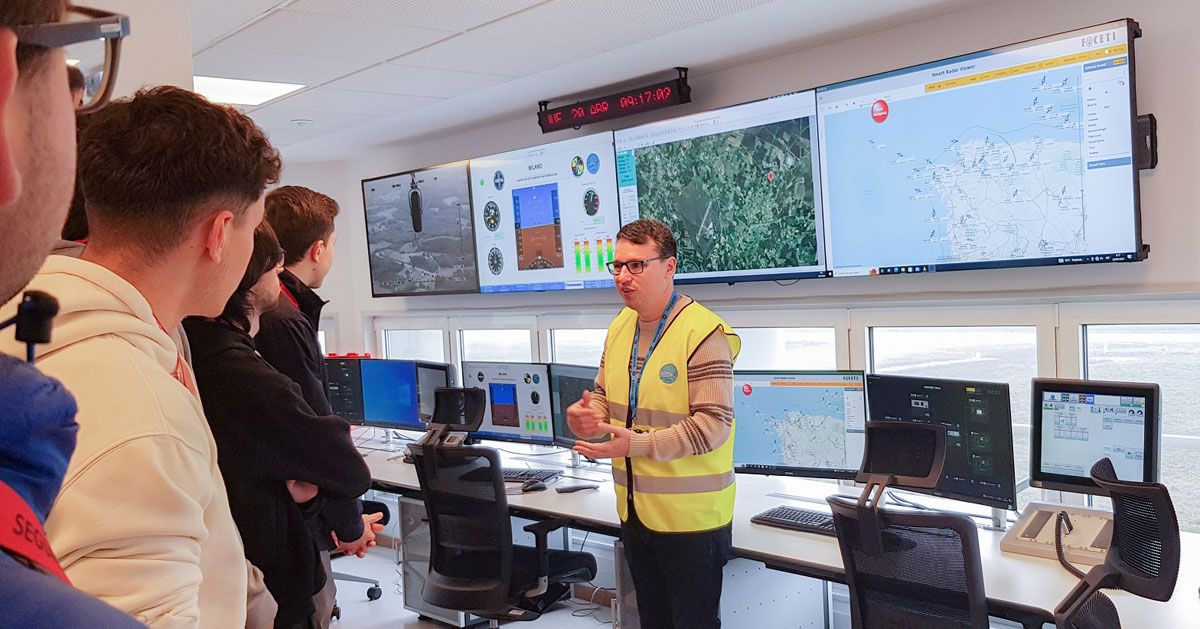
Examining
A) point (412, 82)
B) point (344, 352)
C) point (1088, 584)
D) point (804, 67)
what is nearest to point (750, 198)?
point (804, 67)

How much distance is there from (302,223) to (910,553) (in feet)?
5.85

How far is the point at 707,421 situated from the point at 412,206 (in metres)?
3.61

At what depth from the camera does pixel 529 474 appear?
A: 4.26 m

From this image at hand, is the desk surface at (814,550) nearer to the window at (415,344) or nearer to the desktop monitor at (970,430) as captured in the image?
the desktop monitor at (970,430)

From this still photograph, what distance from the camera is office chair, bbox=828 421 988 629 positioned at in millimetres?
2244

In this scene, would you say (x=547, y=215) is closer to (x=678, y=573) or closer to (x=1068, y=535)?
(x=678, y=573)

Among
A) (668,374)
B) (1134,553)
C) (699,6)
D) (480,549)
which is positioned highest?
(699,6)

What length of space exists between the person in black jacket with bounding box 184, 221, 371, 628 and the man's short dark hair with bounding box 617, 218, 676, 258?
1.32m

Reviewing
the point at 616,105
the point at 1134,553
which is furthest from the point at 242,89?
the point at 1134,553

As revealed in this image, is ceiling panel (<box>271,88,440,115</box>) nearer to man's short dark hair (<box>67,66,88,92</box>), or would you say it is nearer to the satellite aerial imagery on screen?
the satellite aerial imagery on screen

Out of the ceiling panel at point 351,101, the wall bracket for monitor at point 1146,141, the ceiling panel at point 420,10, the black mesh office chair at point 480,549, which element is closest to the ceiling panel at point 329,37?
the ceiling panel at point 420,10

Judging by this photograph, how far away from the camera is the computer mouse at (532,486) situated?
4.02 metres

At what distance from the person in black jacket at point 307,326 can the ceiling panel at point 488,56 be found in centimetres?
143

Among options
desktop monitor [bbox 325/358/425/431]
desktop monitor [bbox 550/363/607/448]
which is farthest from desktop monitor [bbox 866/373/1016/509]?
desktop monitor [bbox 325/358/425/431]
